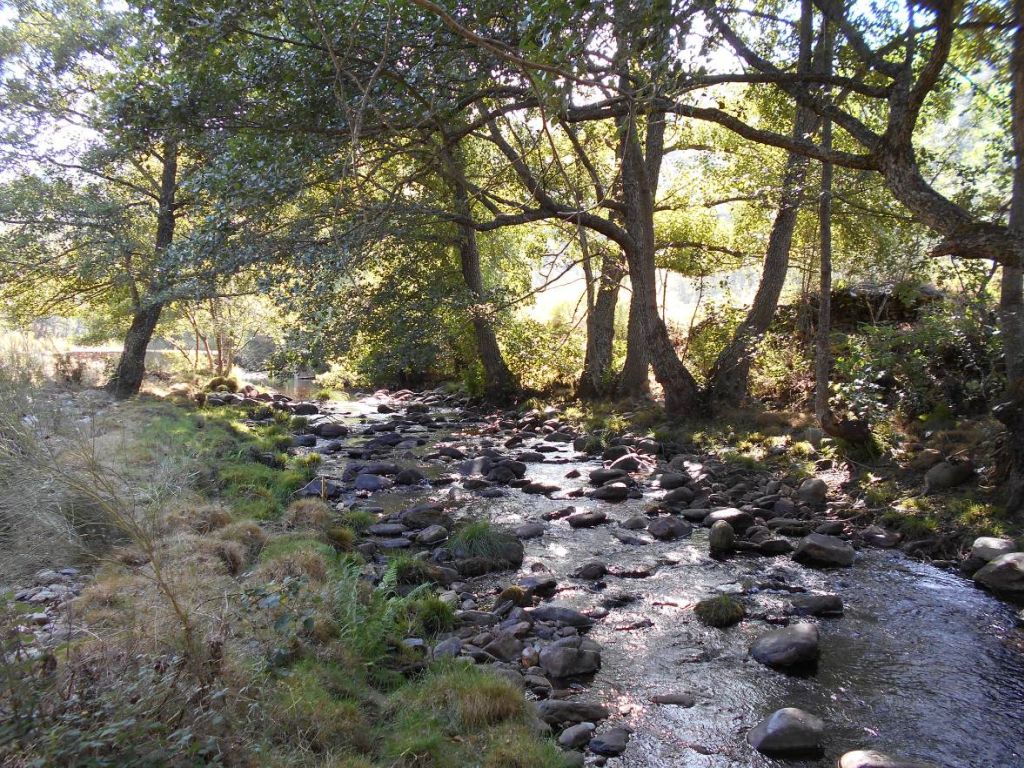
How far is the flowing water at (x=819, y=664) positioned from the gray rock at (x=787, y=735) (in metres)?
0.09

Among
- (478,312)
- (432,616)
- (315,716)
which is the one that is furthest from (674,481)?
(315,716)

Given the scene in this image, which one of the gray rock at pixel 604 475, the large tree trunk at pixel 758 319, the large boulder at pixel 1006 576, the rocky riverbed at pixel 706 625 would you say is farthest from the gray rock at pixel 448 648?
the large tree trunk at pixel 758 319

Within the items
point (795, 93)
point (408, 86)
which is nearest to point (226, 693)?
point (408, 86)

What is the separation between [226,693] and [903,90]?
7653 mm

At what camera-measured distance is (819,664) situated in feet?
18.1

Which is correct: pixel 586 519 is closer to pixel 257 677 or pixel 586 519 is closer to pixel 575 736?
pixel 575 736

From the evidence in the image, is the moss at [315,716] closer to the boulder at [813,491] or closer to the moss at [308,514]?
the moss at [308,514]

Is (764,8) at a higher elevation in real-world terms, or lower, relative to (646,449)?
higher

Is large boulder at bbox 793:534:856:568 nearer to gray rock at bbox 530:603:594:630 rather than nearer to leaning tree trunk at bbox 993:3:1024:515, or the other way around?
leaning tree trunk at bbox 993:3:1024:515

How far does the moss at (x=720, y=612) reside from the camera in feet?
20.5

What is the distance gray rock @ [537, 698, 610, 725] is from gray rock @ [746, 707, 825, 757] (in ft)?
3.09

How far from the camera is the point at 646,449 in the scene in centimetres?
1329

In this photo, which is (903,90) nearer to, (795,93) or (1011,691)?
(795,93)

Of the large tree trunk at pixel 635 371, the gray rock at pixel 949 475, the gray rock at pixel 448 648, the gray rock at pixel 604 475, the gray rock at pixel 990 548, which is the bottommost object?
the gray rock at pixel 448 648
